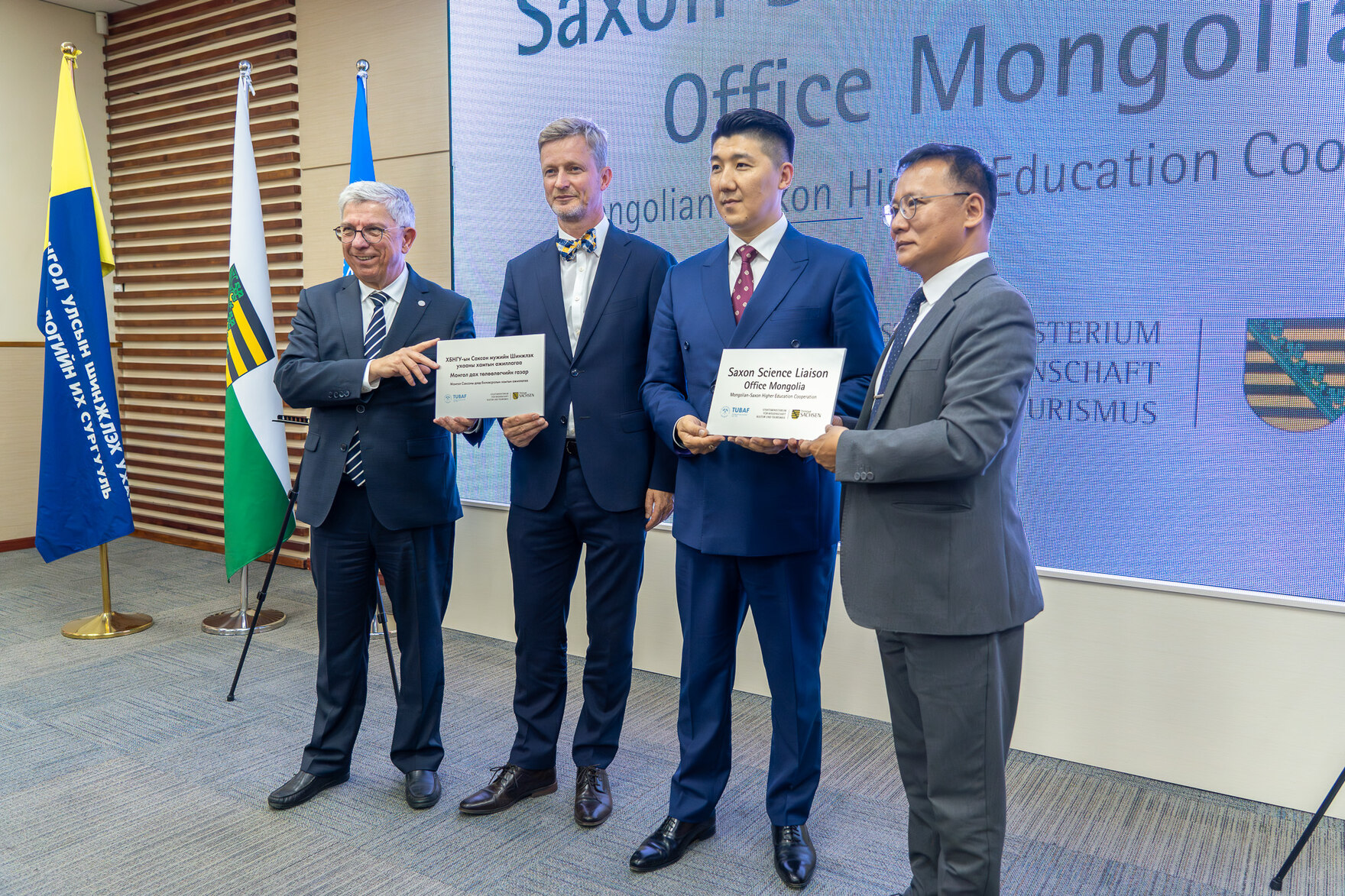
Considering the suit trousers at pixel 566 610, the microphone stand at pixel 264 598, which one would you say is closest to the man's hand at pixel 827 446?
the suit trousers at pixel 566 610

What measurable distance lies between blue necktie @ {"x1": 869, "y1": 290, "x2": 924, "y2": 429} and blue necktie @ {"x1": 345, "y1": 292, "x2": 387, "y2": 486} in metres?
1.46

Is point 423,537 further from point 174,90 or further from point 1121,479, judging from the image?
point 174,90

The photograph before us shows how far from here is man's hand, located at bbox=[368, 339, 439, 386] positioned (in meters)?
2.41

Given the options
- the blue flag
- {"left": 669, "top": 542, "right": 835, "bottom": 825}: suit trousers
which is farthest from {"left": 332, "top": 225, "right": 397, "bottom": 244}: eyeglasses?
the blue flag

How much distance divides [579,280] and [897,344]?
1.04 metres

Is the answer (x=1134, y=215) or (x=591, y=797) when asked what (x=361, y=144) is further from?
(x=1134, y=215)

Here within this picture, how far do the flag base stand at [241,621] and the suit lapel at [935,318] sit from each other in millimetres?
3587

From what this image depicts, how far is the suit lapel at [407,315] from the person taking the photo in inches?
101

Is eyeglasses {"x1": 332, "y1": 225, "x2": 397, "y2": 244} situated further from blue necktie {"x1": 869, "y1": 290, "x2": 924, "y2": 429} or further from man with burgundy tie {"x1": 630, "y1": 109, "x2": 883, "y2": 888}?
blue necktie {"x1": 869, "y1": 290, "x2": 924, "y2": 429}

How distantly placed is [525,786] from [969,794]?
1402 millimetres

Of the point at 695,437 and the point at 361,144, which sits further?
the point at 361,144

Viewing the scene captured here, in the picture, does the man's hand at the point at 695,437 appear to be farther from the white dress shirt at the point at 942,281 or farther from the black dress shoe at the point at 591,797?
the black dress shoe at the point at 591,797

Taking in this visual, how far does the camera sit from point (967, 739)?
5.58 ft

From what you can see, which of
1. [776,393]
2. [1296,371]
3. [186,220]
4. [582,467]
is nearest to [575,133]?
[582,467]
